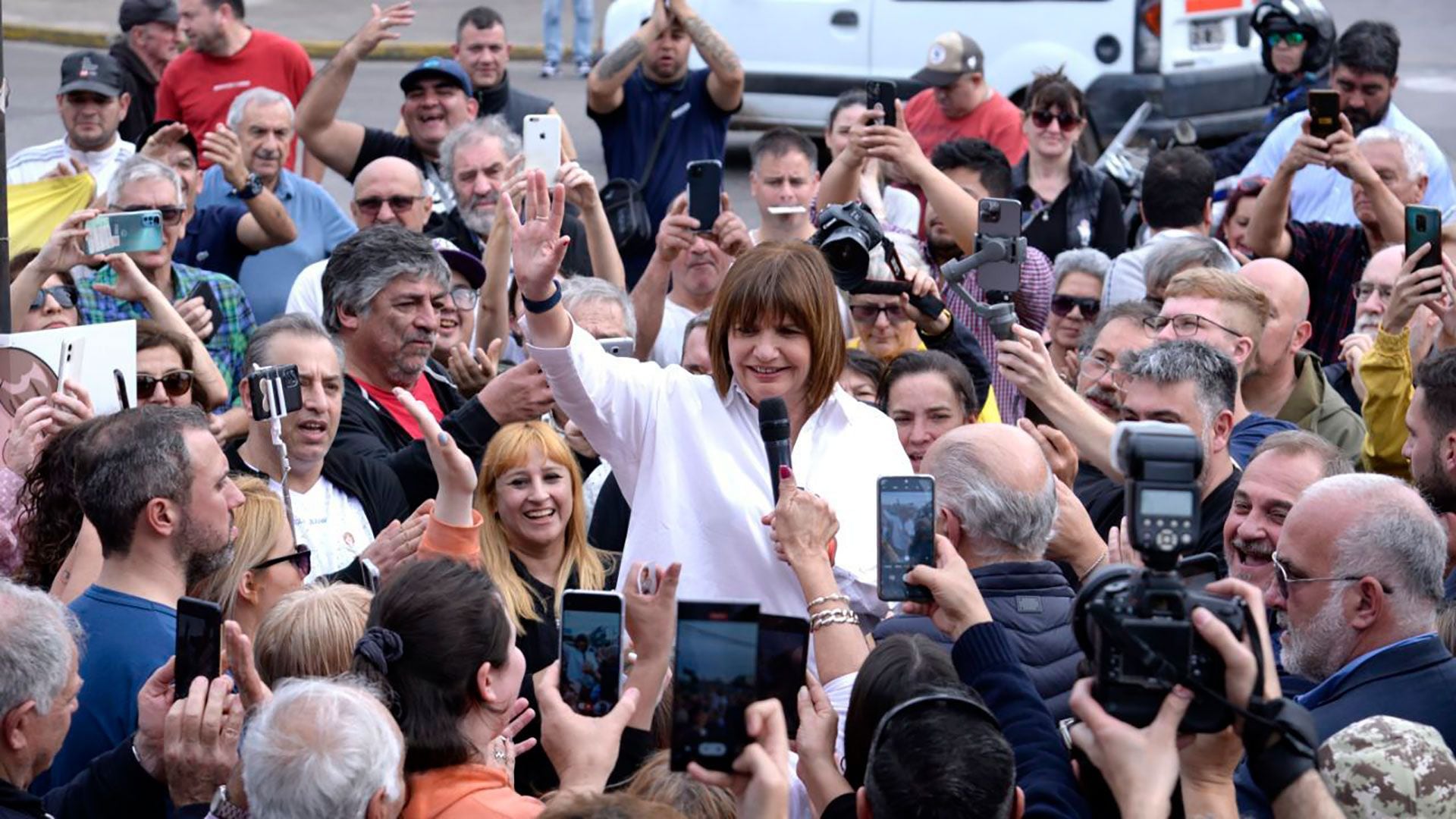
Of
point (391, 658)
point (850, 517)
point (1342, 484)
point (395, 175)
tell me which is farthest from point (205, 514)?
point (395, 175)

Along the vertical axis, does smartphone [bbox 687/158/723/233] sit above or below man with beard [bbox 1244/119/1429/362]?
above

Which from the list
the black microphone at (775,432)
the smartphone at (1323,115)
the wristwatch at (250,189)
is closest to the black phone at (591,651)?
the black microphone at (775,432)

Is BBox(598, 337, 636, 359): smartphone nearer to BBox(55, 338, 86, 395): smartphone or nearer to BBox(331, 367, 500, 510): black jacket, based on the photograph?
BBox(331, 367, 500, 510): black jacket

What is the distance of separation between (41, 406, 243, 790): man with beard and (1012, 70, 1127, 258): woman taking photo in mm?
4947

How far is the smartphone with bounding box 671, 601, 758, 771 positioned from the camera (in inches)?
115

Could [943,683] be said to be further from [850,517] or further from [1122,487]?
[1122,487]

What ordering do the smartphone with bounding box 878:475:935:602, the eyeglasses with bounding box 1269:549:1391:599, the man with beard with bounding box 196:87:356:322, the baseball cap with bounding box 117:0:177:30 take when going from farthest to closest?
the baseball cap with bounding box 117:0:177:30 < the man with beard with bounding box 196:87:356:322 < the eyeglasses with bounding box 1269:549:1391:599 < the smartphone with bounding box 878:475:935:602

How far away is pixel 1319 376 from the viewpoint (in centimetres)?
590

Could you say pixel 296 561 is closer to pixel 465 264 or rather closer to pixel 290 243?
pixel 465 264

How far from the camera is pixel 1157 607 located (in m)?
2.84

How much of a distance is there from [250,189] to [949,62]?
3817 mm

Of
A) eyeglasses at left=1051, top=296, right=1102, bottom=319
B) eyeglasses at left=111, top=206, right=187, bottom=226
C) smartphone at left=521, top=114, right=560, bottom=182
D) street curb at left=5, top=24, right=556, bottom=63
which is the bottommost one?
eyeglasses at left=1051, top=296, right=1102, bottom=319

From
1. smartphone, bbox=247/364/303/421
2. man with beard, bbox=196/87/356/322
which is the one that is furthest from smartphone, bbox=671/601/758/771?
man with beard, bbox=196/87/356/322

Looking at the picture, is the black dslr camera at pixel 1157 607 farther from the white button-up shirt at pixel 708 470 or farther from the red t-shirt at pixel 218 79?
the red t-shirt at pixel 218 79
